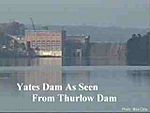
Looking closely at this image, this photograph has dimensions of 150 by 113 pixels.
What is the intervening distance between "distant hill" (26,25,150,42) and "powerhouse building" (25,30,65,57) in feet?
0.21

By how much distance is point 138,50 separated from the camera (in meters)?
10.8

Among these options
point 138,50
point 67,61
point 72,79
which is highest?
point 138,50

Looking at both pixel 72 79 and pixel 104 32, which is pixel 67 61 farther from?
pixel 104 32

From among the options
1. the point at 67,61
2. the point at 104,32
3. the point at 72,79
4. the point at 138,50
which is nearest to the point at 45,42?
the point at 67,61

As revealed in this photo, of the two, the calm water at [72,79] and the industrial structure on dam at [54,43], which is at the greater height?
the industrial structure on dam at [54,43]

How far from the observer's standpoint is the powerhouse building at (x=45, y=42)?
35.3 feet

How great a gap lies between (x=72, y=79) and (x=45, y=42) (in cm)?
45

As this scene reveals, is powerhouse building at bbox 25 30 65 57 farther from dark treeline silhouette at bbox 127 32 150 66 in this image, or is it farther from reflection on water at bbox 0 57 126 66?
dark treeline silhouette at bbox 127 32 150 66

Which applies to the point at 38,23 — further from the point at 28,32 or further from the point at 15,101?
the point at 15,101

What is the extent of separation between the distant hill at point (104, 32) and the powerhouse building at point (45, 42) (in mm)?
63

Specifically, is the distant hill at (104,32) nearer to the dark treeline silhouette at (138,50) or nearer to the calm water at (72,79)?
the dark treeline silhouette at (138,50)

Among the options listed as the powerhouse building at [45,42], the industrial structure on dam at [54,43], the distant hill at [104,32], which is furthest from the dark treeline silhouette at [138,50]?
the powerhouse building at [45,42]

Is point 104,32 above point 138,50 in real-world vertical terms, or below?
above

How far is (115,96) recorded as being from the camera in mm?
10781
